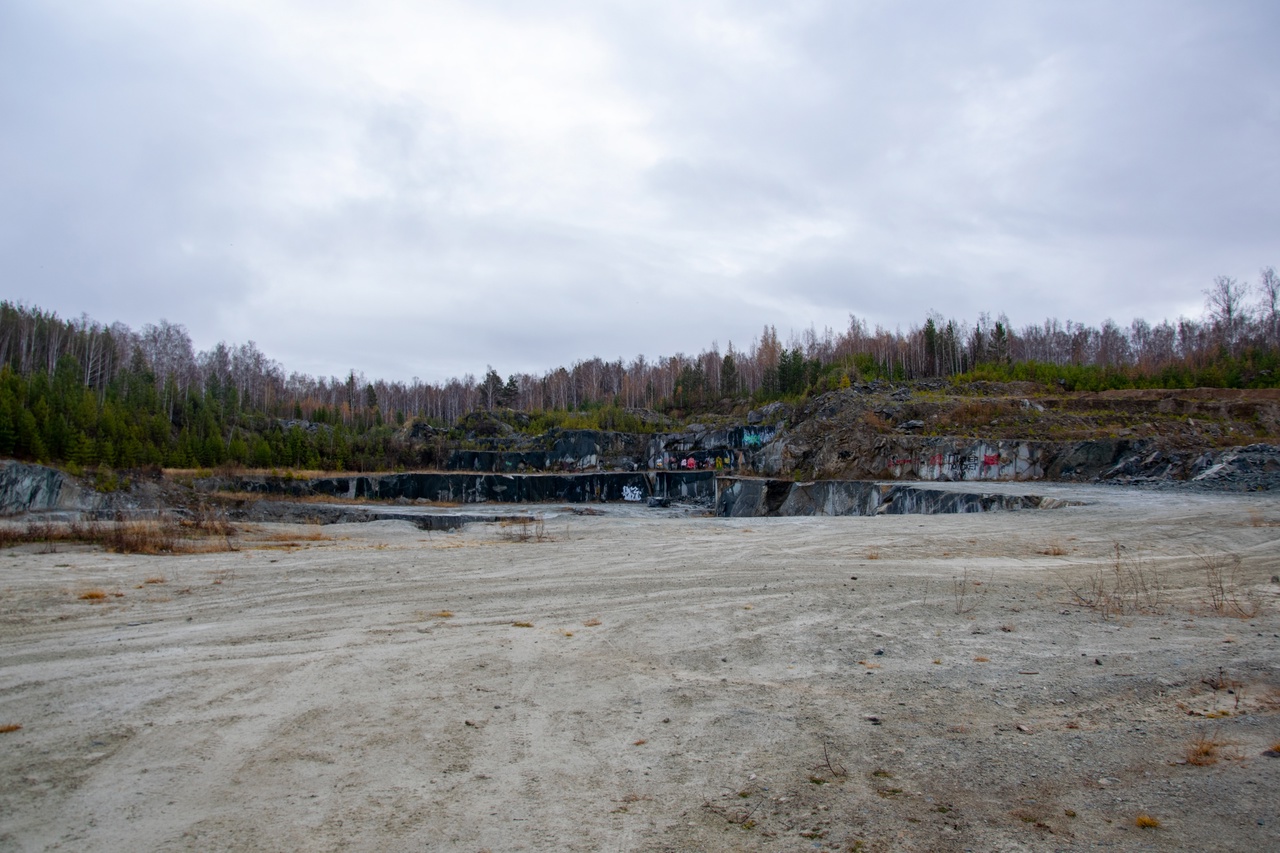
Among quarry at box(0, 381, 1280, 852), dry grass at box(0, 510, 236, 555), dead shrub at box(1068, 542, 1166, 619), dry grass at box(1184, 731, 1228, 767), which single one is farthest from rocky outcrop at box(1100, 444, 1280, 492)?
dry grass at box(0, 510, 236, 555)

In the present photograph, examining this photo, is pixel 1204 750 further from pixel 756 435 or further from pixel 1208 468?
pixel 756 435

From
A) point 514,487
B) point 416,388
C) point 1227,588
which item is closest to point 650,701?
point 1227,588

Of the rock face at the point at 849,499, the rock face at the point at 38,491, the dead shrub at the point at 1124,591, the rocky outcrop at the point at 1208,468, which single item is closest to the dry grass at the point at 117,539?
the dead shrub at the point at 1124,591

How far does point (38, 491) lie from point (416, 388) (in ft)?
303

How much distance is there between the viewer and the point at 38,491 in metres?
41.7

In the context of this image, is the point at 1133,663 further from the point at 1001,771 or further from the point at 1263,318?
the point at 1263,318

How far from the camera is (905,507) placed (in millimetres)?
31312

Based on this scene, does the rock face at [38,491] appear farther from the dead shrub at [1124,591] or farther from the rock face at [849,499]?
the dead shrub at [1124,591]

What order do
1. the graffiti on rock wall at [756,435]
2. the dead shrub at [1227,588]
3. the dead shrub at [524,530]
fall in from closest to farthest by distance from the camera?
the dead shrub at [1227,588], the dead shrub at [524,530], the graffiti on rock wall at [756,435]

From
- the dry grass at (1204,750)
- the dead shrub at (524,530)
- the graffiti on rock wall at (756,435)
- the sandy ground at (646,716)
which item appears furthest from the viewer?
the graffiti on rock wall at (756,435)

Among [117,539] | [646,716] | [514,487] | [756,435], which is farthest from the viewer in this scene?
[756,435]

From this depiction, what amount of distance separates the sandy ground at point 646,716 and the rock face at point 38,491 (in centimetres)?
3925

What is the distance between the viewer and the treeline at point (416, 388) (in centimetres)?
5384

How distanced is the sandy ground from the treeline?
5267 cm
